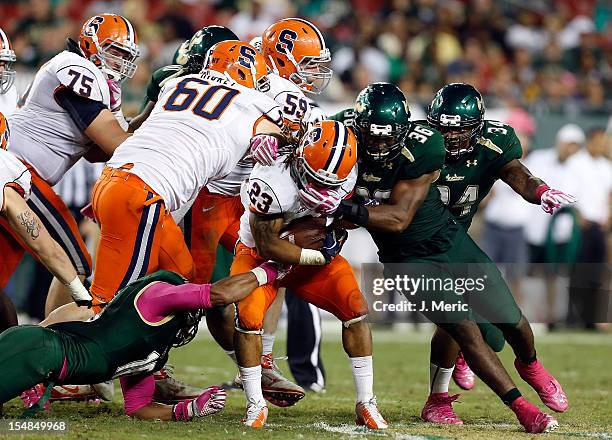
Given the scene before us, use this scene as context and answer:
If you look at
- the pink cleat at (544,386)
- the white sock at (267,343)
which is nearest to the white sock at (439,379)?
the pink cleat at (544,386)

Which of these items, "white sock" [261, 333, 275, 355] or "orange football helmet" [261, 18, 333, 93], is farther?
"orange football helmet" [261, 18, 333, 93]

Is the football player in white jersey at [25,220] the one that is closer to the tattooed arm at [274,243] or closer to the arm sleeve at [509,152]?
the tattooed arm at [274,243]

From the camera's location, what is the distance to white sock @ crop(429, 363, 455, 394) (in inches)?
227

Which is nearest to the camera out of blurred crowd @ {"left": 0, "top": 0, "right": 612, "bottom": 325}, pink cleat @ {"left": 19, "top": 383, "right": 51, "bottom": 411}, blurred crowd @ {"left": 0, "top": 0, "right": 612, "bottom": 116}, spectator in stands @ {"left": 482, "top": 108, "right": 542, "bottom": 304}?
pink cleat @ {"left": 19, "top": 383, "right": 51, "bottom": 411}

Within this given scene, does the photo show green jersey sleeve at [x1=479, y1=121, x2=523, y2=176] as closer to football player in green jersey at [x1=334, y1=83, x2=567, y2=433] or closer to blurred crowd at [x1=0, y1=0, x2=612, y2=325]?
football player in green jersey at [x1=334, y1=83, x2=567, y2=433]

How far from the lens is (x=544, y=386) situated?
225 inches

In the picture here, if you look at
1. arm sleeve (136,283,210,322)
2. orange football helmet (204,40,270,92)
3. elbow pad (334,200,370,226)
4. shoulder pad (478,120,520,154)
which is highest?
orange football helmet (204,40,270,92)

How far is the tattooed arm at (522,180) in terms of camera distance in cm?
574

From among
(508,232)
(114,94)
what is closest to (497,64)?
(508,232)

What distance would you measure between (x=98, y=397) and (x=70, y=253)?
2.69ft

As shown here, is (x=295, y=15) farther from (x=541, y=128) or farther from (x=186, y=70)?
(x=186, y=70)

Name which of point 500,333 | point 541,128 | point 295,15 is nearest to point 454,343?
point 500,333

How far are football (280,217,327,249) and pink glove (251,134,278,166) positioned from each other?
0.33 metres

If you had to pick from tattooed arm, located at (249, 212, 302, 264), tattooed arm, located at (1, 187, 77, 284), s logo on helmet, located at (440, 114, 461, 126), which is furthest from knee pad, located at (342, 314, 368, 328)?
tattooed arm, located at (1, 187, 77, 284)
